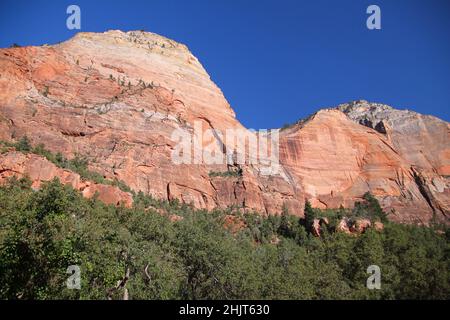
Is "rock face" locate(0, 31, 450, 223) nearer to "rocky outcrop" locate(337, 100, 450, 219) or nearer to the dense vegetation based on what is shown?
"rocky outcrop" locate(337, 100, 450, 219)

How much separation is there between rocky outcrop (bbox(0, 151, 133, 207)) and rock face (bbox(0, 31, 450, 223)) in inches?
22.5

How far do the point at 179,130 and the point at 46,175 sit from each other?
93.4 feet

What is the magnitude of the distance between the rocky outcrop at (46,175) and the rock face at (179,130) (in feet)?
1.88

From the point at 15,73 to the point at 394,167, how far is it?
77.3 metres

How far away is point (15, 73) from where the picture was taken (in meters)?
59.1

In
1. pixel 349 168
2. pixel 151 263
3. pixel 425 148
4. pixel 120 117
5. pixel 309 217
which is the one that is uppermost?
pixel 425 148

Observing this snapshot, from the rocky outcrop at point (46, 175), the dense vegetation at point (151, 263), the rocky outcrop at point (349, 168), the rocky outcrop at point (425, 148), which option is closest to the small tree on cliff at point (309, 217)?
the rocky outcrop at point (349, 168)

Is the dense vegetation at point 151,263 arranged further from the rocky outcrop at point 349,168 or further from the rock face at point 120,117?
the rocky outcrop at point 349,168

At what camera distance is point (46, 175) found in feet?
147

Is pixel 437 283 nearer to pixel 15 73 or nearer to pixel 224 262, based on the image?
pixel 224 262

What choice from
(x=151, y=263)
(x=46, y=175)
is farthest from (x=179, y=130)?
(x=151, y=263)

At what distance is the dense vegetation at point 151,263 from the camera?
17.0 m

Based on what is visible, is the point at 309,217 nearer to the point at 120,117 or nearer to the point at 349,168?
the point at 349,168
